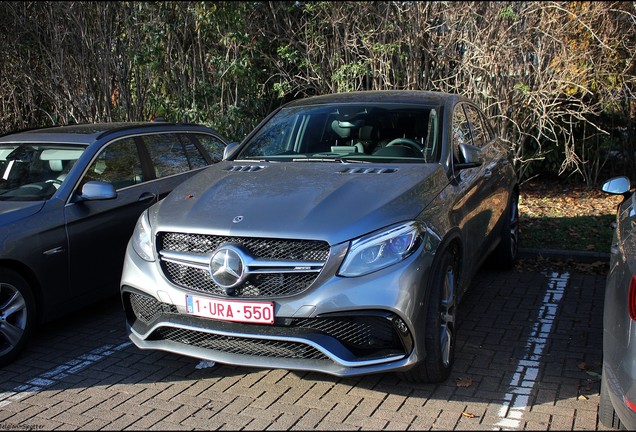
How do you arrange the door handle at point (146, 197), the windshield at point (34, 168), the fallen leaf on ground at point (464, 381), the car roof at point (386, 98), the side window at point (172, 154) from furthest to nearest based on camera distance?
the side window at point (172, 154), the door handle at point (146, 197), the car roof at point (386, 98), the windshield at point (34, 168), the fallen leaf on ground at point (464, 381)

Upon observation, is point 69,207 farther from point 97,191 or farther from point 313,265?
point 313,265

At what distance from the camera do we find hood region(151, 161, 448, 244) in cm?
369

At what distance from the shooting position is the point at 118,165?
18.6 feet

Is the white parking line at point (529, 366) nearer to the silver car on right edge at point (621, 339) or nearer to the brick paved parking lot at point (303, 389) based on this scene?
the brick paved parking lot at point (303, 389)

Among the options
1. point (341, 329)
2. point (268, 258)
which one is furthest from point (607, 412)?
point (268, 258)

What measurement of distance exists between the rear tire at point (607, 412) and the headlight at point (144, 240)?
8.73 ft

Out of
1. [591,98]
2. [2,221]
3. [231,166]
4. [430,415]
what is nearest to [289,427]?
[430,415]

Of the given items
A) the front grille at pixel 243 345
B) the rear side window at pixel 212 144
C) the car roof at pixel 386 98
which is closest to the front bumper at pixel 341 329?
the front grille at pixel 243 345

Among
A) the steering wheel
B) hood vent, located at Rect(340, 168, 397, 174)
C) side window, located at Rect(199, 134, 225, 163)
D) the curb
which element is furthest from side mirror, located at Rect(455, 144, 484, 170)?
side window, located at Rect(199, 134, 225, 163)

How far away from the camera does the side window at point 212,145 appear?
680 cm

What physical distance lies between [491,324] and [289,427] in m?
2.22

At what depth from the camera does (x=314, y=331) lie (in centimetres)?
358

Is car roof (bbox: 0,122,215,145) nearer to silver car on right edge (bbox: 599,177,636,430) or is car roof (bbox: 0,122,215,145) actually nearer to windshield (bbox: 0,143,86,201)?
windshield (bbox: 0,143,86,201)

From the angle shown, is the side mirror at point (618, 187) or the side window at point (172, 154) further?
the side window at point (172, 154)
